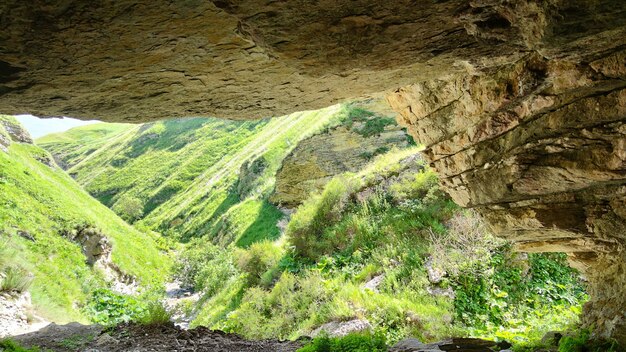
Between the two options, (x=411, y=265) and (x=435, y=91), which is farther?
(x=411, y=265)

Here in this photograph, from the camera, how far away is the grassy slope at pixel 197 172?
31.0 metres

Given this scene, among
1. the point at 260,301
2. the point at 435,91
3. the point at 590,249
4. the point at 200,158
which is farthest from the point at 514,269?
the point at 200,158

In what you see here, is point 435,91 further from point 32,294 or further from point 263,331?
point 32,294

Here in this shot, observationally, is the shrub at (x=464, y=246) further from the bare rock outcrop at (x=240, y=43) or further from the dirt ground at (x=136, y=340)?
the bare rock outcrop at (x=240, y=43)

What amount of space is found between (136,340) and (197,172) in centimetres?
5737

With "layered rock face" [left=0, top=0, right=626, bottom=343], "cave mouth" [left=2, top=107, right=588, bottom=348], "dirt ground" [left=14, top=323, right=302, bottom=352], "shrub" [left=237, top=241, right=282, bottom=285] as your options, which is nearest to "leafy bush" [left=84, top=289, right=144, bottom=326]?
"cave mouth" [left=2, top=107, right=588, bottom=348]

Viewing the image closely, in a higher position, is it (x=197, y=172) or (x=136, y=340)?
(x=136, y=340)

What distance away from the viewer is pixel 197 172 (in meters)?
62.1

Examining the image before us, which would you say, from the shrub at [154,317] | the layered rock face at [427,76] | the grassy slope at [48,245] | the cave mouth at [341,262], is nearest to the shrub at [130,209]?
the cave mouth at [341,262]

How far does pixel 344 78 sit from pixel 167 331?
6.68m

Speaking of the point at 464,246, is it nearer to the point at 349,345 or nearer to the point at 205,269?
the point at 349,345

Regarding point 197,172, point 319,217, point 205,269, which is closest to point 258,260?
point 319,217

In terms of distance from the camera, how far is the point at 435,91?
197 inches

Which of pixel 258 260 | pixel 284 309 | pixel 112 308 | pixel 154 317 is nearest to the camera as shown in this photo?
pixel 154 317
